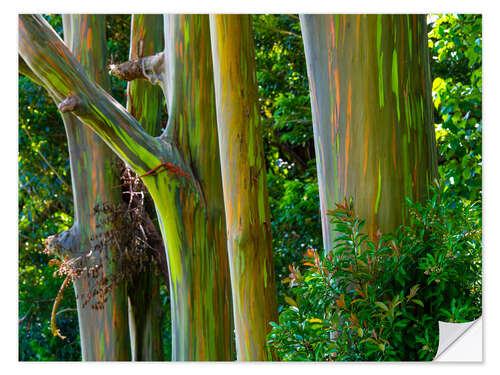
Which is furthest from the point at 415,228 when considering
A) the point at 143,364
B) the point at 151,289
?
the point at 151,289

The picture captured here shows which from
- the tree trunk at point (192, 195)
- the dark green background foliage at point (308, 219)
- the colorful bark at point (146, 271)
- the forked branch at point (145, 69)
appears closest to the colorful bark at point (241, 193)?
the dark green background foliage at point (308, 219)

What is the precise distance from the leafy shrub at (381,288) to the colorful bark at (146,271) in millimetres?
1981

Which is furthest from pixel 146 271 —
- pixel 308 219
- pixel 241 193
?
pixel 241 193

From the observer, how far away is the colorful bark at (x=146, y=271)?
324cm

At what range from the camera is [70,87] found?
6.76ft

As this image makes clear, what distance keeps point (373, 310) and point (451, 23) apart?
50.9 inches

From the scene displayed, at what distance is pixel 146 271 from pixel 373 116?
248 centimetres

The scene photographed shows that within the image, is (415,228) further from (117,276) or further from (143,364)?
(117,276)

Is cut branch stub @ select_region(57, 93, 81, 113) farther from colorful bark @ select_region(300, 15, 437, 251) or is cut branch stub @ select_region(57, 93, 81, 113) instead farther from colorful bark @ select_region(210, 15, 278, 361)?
colorful bark @ select_region(300, 15, 437, 251)

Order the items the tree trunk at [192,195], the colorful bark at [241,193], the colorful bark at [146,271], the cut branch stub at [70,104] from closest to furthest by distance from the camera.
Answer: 1. the cut branch stub at [70,104]
2. the colorful bark at [241,193]
3. the tree trunk at [192,195]
4. the colorful bark at [146,271]

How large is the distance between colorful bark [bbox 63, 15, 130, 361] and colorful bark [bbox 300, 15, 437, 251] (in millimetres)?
2057

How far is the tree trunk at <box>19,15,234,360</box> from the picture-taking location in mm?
2414

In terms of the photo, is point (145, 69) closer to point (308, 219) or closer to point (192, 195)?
point (192, 195)

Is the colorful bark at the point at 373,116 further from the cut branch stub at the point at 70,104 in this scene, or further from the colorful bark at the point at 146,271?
the colorful bark at the point at 146,271
